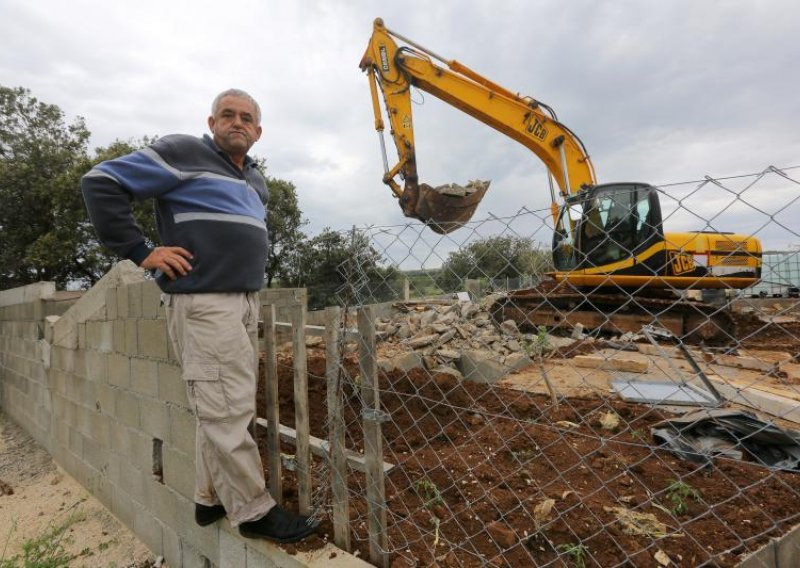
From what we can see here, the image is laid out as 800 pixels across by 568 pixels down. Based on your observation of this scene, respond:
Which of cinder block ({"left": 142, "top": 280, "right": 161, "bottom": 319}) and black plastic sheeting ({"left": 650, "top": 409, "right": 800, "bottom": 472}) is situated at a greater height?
cinder block ({"left": 142, "top": 280, "right": 161, "bottom": 319})

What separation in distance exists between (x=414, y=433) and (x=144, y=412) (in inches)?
74.6

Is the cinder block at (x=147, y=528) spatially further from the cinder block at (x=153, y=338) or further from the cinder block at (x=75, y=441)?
the cinder block at (x=75, y=441)

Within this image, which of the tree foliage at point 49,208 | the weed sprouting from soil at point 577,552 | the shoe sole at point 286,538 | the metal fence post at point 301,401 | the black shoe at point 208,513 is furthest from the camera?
the tree foliage at point 49,208

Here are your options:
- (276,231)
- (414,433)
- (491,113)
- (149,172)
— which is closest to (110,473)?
(414,433)

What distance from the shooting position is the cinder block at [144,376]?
3.04 meters

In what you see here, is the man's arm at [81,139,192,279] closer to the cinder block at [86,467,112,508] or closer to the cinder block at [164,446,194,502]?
the cinder block at [164,446,194,502]

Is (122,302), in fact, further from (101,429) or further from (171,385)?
(101,429)

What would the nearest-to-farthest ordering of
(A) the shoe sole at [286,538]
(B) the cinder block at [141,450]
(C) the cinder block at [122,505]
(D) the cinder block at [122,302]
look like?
(A) the shoe sole at [286,538] → (B) the cinder block at [141,450] → (D) the cinder block at [122,302] → (C) the cinder block at [122,505]

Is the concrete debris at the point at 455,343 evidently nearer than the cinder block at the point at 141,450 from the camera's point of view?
No

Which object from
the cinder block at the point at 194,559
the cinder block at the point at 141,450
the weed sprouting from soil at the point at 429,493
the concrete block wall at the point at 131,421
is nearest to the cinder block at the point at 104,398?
the concrete block wall at the point at 131,421

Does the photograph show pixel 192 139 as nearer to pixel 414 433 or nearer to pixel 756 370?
pixel 414 433

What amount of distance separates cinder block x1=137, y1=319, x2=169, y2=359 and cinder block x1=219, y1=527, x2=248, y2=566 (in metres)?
1.14

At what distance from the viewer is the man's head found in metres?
2.12

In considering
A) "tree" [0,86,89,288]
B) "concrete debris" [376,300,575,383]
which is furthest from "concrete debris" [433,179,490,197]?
"tree" [0,86,89,288]
